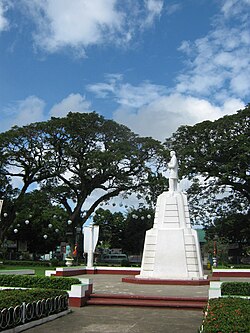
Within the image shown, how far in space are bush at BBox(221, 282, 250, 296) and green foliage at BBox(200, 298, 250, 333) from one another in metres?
2.86

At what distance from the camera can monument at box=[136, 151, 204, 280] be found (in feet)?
55.6

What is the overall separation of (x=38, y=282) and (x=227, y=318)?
6877 mm

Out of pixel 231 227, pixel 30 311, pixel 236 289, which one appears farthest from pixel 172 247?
pixel 231 227

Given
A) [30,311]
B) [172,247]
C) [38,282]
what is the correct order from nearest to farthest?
[30,311] < [38,282] < [172,247]

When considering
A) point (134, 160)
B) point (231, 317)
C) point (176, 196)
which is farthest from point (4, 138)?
point (231, 317)

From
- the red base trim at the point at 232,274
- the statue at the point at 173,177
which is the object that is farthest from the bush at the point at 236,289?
the red base trim at the point at 232,274

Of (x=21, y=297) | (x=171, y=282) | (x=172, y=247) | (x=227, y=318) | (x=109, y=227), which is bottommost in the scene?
(x=171, y=282)

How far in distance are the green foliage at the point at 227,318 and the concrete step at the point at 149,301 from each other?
3.24 metres

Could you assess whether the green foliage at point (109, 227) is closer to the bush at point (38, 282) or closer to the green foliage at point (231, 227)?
the green foliage at point (231, 227)

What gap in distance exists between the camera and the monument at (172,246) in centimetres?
1694

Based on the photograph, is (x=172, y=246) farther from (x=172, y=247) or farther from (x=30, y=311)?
(x=30, y=311)

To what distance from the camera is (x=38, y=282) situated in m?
11.5

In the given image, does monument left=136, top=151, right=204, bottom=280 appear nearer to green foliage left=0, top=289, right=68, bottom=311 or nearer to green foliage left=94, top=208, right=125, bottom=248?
green foliage left=0, top=289, right=68, bottom=311

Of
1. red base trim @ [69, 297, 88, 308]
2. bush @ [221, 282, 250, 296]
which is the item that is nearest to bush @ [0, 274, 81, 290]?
red base trim @ [69, 297, 88, 308]
